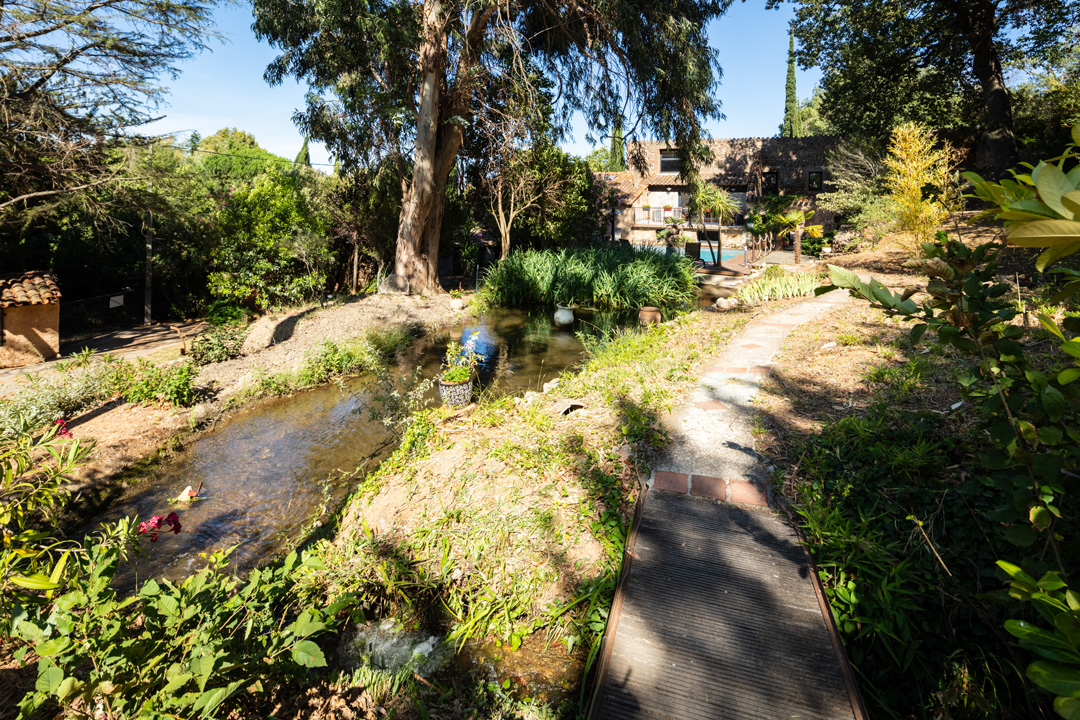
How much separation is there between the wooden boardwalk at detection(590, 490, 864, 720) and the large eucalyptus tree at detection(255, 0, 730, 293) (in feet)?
31.3

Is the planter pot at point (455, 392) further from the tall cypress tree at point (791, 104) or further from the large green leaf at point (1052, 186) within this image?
the tall cypress tree at point (791, 104)

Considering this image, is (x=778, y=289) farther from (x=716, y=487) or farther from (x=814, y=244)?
(x=814, y=244)

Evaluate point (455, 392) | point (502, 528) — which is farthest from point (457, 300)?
point (502, 528)

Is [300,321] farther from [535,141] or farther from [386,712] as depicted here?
[386,712]

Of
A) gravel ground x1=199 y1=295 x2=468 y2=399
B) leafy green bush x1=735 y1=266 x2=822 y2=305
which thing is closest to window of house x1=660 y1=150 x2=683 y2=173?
gravel ground x1=199 y1=295 x2=468 y2=399

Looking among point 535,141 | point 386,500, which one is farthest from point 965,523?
point 535,141

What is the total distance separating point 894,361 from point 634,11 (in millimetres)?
7961

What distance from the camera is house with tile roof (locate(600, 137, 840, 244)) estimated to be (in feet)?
79.2

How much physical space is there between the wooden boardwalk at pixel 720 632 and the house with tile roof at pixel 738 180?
889 inches

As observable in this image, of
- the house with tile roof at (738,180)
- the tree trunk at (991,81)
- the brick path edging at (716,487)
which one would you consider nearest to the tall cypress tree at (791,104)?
the house with tile roof at (738,180)

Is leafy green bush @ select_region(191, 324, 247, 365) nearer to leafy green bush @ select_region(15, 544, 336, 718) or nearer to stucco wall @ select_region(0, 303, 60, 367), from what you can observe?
stucco wall @ select_region(0, 303, 60, 367)

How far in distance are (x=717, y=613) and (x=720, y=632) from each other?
11cm

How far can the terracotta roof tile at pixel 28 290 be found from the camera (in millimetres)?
6672

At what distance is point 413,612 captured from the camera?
2.75m
